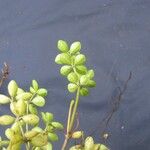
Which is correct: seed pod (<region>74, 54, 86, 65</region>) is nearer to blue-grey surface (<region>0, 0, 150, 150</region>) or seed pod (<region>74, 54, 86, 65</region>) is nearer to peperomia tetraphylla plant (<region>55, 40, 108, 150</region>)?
peperomia tetraphylla plant (<region>55, 40, 108, 150</region>)

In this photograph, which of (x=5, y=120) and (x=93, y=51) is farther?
(x=93, y=51)

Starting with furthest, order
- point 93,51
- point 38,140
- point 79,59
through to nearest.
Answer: point 93,51 < point 79,59 < point 38,140

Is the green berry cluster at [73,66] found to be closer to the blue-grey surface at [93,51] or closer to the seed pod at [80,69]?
the seed pod at [80,69]

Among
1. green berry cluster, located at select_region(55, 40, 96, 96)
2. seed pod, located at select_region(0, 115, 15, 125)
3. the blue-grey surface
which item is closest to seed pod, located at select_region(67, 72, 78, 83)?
green berry cluster, located at select_region(55, 40, 96, 96)

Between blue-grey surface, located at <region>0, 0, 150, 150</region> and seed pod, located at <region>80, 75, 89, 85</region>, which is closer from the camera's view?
seed pod, located at <region>80, 75, 89, 85</region>

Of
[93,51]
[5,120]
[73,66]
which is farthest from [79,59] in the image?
[93,51]

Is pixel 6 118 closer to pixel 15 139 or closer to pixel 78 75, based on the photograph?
pixel 15 139

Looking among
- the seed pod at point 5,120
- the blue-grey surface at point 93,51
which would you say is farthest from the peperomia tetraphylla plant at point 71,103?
the blue-grey surface at point 93,51

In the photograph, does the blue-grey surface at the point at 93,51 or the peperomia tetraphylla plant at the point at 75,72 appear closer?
the peperomia tetraphylla plant at the point at 75,72

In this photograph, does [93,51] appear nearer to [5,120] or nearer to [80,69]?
[80,69]

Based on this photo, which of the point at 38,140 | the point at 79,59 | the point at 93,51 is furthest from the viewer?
the point at 93,51
